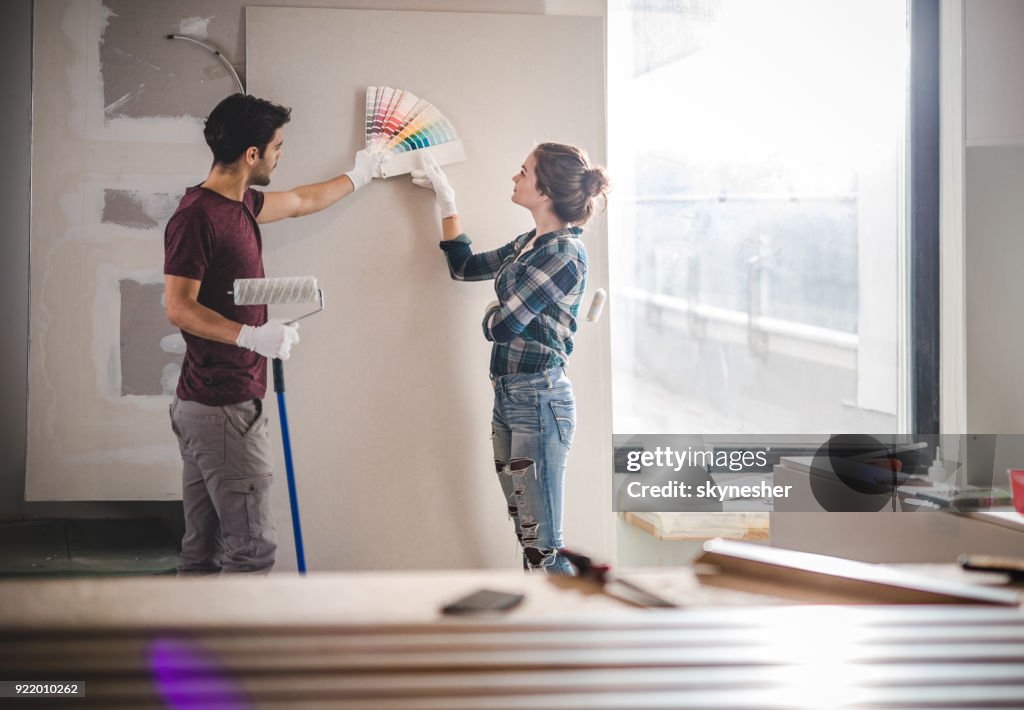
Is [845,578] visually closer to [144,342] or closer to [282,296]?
[282,296]

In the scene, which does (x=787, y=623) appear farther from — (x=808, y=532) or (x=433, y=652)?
(x=808, y=532)

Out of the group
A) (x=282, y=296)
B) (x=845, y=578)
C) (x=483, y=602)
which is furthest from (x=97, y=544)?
(x=845, y=578)

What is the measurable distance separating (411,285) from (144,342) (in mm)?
1012

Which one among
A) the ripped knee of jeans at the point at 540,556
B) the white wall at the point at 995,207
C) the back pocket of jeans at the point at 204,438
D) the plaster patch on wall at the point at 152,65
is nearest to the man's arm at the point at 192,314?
the back pocket of jeans at the point at 204,438

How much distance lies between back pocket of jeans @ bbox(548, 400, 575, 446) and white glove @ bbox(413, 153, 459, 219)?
0.84 m

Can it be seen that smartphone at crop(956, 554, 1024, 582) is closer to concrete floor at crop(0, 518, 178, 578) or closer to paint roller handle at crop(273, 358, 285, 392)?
paint roller handle at crop(273, 358, 285, 392)

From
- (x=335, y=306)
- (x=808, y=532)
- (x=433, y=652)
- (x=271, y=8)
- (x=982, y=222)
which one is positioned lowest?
(x=808, y=532)

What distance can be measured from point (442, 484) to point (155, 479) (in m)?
1.08

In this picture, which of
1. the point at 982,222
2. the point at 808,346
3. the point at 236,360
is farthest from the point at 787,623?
the point at 982,222

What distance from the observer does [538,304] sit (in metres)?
2.82

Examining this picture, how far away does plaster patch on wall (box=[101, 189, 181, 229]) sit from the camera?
10.1 ft

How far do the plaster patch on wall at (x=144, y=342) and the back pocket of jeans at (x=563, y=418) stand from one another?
4.68ft

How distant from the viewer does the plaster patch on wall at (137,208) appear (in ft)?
10.1

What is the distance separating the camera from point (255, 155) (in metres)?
3.01
